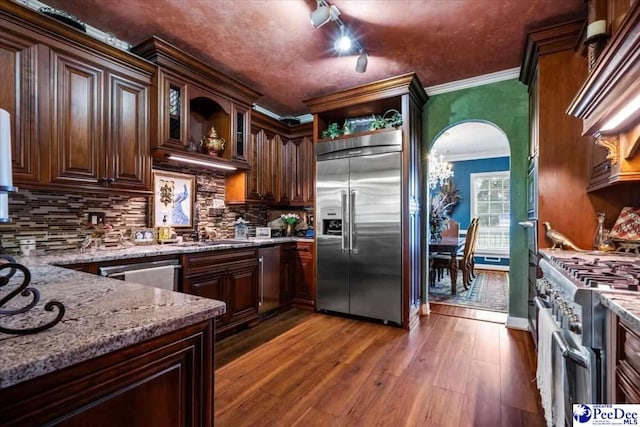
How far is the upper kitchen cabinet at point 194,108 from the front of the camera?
103 inches

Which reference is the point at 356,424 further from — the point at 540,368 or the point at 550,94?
the point at 550,94

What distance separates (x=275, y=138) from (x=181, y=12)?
201cm

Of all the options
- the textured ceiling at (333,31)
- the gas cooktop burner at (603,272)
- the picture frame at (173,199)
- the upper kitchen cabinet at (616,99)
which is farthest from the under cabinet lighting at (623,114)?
the picture frame at (173,199)

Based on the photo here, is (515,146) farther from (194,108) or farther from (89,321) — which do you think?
(89,321)

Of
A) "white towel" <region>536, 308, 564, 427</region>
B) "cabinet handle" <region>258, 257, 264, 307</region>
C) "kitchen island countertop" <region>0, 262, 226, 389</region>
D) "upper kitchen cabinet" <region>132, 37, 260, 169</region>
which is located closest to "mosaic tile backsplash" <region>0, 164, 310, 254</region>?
"upper kitchen cabinet" <region>132, 37, 260, 169</region>

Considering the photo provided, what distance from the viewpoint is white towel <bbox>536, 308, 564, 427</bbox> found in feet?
4.82

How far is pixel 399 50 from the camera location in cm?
277

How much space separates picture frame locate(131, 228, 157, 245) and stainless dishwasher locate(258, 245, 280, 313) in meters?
1.07

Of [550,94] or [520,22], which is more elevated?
[520,22]

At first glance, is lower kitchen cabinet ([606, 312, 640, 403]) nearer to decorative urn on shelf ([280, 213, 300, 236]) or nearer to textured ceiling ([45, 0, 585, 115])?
textured ceiling ([45, 0, 585, 115])

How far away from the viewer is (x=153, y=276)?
2342mm

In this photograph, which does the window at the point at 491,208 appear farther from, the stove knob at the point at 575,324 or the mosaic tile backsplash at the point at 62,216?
the mosaic tile backsplash at the point at 62,216

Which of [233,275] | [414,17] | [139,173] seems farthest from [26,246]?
[414,17]

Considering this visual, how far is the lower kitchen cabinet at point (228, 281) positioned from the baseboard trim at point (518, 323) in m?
2.68
